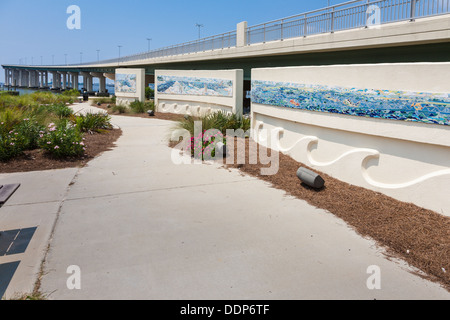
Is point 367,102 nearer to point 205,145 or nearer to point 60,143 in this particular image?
point 205,145

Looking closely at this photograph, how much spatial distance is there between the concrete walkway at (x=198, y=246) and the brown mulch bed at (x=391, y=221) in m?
0.24

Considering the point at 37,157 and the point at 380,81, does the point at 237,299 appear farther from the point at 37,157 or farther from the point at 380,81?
the point at 37,157

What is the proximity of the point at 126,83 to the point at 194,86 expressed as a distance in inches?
498

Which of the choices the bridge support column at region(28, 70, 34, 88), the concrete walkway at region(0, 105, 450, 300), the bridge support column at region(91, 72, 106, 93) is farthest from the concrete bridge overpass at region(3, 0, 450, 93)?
the bridge support column at region(28, 70, 34, 88)

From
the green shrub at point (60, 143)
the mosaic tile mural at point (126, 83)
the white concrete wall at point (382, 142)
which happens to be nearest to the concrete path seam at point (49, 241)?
the green shrub at point (60, 143)

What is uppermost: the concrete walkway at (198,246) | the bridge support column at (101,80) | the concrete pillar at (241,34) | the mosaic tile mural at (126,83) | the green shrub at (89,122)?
the bridge support column at (101,80)

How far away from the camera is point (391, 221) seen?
5805 mm

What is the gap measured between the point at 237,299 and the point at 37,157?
28.8ft

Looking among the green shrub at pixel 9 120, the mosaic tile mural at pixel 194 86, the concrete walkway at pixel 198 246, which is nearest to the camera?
the concrete walkway at pixel 198 246

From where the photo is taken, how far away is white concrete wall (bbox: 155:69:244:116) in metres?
17.9

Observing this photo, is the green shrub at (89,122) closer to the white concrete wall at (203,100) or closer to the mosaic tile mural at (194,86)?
the white concrete wall at (203,100)

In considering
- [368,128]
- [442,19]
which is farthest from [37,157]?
[442,19]

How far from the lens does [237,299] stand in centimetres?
369

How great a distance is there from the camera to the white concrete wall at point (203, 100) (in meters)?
17.9
